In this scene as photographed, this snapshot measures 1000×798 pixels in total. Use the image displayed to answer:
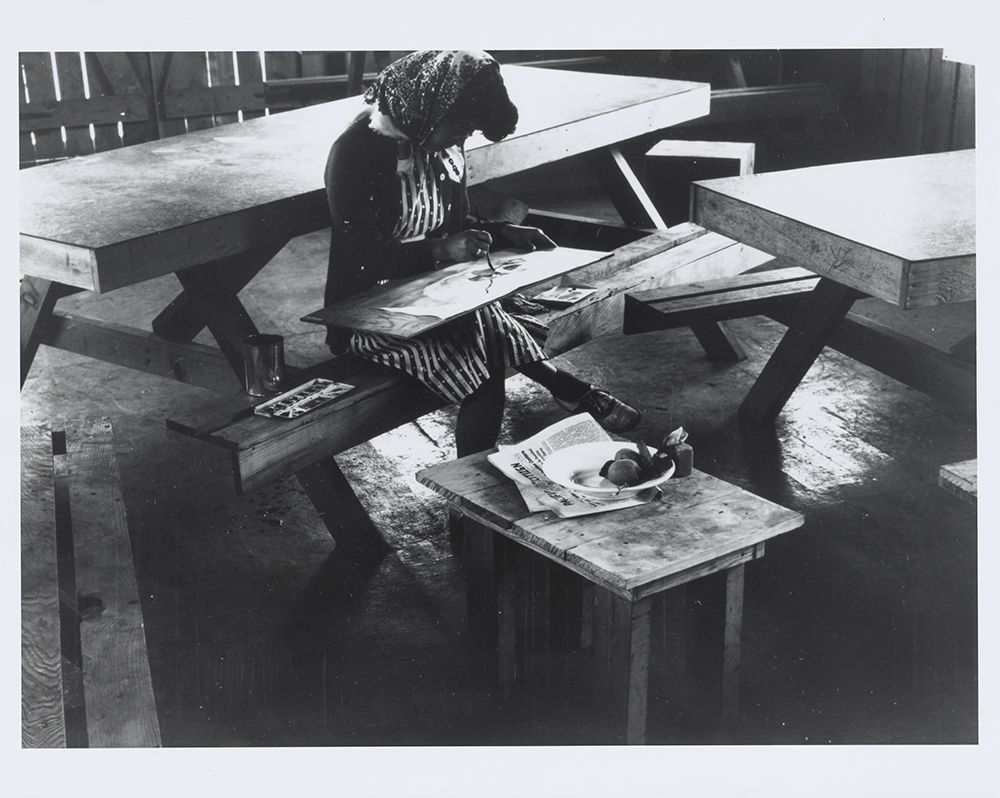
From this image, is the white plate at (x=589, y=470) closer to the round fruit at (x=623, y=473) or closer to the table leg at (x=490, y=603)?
the round fruit at (x=623, y=473)

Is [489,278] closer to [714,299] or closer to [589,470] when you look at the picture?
[589,470]

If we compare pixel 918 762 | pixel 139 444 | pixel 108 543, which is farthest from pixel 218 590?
pixel 918 762

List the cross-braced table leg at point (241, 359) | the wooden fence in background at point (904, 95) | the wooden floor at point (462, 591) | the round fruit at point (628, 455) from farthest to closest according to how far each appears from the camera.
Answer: the wooden fence in background at point (904, 95) → the cross-braced table leg at point (241, 359) → the wooden floor at point (462, 591) → the round fruit at point (628, 455)

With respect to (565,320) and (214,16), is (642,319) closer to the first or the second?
(565,320)

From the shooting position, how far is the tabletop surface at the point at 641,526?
7.86 feet

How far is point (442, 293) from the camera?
3.43 m

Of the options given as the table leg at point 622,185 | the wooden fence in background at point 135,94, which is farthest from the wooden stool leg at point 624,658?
the wooden fence in background at point 135,94

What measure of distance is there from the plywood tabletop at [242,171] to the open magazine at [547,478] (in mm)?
1229

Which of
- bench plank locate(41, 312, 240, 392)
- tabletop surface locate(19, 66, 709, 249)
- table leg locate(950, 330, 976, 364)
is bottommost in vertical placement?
table leg locate(950, 330, 976, 364)

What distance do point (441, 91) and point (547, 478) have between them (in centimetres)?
127

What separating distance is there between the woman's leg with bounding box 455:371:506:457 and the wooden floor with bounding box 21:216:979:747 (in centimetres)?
33

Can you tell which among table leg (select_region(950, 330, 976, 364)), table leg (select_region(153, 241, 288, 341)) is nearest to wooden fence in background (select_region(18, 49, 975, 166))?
table leg (select_region(950, 330, 976, 364))

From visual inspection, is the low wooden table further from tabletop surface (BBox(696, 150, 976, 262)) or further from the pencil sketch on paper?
tabletop surface (BBox(696, 150, 976, 262))

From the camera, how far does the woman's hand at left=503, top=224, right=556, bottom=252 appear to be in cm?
388
